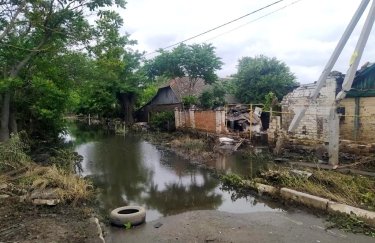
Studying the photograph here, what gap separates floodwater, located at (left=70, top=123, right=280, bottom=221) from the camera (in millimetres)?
8586

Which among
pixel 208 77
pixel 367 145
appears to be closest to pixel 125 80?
pixel 208 77

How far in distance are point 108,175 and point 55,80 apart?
20.5ft

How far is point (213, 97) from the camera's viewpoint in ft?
82.4

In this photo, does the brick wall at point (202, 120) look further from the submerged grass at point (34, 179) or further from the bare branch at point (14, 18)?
the bare branch at point (14, 18)

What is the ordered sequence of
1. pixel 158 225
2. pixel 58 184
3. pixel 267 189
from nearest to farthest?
pixel 158 225 < pixel 58 184 < pixel 267 189

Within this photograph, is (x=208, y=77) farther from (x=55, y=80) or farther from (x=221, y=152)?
(x=55, y=80)

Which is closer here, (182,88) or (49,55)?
(49,55)

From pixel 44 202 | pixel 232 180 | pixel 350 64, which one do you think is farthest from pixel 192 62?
pixel 44 202

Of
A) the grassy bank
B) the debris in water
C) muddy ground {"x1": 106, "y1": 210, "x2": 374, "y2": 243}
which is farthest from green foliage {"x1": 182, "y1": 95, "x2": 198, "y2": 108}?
the debris in water

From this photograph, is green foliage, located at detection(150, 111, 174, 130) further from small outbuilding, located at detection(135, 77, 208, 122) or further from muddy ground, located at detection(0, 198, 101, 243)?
muddy ground, located at detection(0, 198, 101, 243)

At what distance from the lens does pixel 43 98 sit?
612 inches

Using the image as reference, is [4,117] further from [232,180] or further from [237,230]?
[237,230]

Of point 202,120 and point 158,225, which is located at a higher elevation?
point 202,120

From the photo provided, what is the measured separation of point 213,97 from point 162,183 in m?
14.7
